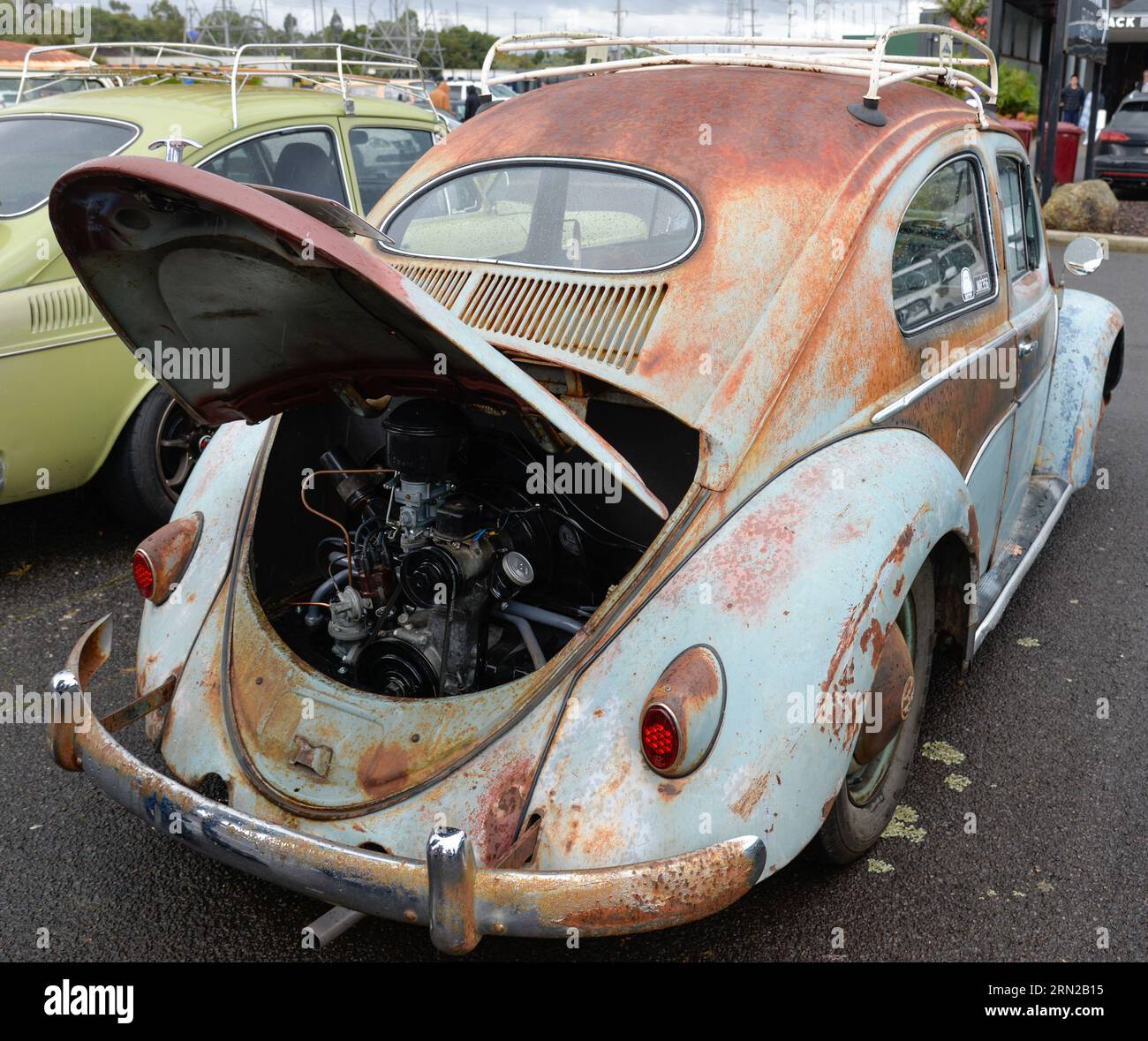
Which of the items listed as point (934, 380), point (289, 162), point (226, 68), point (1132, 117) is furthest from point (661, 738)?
point (1132, 117)

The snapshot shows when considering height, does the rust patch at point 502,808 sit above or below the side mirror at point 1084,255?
below

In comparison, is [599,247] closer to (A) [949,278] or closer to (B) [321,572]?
(A) [949,278]

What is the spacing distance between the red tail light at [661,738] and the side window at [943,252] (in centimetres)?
148

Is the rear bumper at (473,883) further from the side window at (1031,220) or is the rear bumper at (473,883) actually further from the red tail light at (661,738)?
the side window at (1031,220)

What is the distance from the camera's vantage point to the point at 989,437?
12.1 feet

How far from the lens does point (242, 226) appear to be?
206 cm

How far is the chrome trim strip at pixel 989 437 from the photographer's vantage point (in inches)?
140

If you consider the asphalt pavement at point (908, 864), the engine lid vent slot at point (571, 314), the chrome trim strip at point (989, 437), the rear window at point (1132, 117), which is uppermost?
the rear window at point (1132, 117)

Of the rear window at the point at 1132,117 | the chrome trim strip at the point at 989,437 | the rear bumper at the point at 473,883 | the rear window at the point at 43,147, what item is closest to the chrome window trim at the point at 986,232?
the chrome trim strip at the point at 989,437

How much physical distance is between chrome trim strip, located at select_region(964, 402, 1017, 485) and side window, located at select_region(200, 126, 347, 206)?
3.39 meters

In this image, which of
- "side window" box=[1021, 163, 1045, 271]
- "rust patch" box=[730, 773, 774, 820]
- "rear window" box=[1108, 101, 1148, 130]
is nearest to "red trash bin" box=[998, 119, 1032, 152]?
"side window" box=[1021, 163, 1045, 271]

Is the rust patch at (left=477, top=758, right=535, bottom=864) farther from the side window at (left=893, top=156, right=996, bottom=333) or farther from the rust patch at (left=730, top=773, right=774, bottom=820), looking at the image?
the side window at (left=893, top=156, right=996, bottom=333)

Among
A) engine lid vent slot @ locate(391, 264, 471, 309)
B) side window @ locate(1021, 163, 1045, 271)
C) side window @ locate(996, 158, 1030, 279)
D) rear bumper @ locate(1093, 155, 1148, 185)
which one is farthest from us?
rear bumper @ locate(1093, 155, 1148, 185)

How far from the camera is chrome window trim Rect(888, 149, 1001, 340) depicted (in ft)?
10.5
